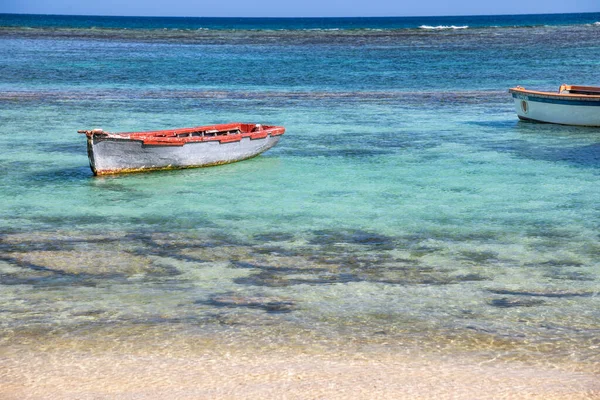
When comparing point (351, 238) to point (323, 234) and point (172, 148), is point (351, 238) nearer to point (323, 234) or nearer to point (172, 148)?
point (323, 234)

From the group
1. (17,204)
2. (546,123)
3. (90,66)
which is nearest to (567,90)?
(546,123)

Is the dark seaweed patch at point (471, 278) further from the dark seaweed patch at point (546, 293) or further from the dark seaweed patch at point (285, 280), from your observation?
the dark seaweed patch at point (285, 280)

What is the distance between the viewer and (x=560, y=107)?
20.4 metres

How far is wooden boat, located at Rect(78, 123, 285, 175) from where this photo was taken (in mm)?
14352

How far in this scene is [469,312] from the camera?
7.77m

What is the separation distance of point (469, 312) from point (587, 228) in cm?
396

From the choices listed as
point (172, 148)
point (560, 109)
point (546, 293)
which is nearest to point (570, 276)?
point (546, 293)

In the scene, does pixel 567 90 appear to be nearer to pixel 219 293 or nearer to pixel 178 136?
pixel 178 136

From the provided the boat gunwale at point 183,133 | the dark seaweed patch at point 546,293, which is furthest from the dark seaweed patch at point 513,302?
the boat gunwale at point 183,133

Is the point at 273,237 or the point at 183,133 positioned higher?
the point at 183,133

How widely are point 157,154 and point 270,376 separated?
29.9 ft

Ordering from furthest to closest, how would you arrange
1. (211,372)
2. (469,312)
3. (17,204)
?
(17,204)
(469,312)
(211,372)

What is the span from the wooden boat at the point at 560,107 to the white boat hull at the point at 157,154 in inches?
313

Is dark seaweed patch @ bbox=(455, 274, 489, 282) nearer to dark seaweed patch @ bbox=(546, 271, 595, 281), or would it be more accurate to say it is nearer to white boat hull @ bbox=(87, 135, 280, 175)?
dark seaweed patch @ bbox=(546, 271, 595, 281)
